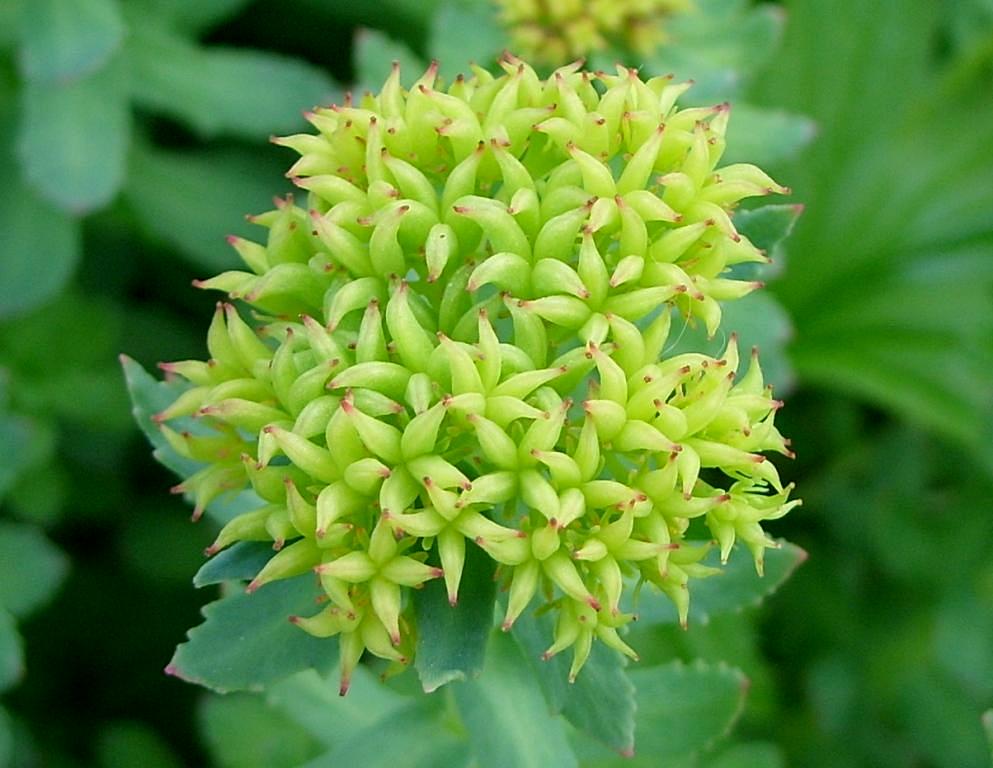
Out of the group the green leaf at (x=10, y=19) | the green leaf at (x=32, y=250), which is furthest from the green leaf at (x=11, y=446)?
the green leaf at (x=10, y=19)

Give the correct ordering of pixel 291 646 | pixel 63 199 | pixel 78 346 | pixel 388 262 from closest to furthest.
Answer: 1. pixel 388 262
2. pixel 291 646
3. pixel 63 199
4. pixel 78 346

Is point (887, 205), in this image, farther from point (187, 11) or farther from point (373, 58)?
point (187, 11)

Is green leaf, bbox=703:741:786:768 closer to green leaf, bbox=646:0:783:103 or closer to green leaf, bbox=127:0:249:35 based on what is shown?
green leaf, bbox=646:0:783:103

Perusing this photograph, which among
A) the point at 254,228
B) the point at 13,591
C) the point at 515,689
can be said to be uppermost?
the point at 515,689

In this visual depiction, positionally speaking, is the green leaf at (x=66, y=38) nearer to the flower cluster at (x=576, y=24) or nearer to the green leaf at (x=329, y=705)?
the flower cluster at (x=576, y=24)

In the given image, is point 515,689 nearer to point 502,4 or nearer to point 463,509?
point 463,509

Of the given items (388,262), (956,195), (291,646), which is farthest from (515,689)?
(956,195)
